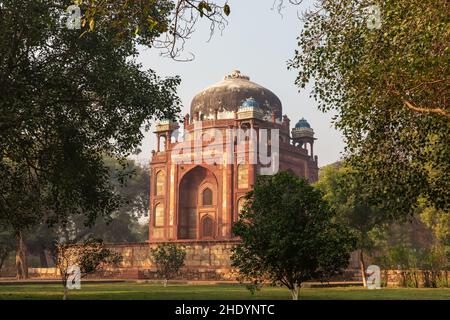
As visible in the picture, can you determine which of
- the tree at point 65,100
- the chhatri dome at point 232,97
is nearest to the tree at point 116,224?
the chhatri dome at point 232,97

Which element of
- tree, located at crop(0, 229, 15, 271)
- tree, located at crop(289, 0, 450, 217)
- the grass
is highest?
tree, located at crop(289, 0, 450, 217)

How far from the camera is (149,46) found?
47.4ft

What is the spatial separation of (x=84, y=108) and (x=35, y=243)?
34.1 metres

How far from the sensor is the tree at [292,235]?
13.5m

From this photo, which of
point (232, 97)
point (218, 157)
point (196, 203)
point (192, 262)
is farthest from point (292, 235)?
point (232, 97)

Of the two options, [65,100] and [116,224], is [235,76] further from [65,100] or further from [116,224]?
[65,100]

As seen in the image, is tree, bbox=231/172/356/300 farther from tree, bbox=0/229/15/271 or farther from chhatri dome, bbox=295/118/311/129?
chhatri dome, bbox=295/118/311/129

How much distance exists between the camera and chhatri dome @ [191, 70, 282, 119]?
4619cm

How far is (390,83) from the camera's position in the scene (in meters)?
9.15

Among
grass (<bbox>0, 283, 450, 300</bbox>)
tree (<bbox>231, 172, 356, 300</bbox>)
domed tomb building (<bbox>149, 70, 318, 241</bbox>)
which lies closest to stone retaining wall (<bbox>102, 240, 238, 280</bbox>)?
domed tomb building (<bbox>149, 70, 318, 241</bbox>)

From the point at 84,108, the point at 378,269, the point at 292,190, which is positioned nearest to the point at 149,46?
the point at 84,108

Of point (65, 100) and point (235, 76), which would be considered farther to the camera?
point (235, 76)

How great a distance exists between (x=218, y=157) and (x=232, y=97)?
6.87m

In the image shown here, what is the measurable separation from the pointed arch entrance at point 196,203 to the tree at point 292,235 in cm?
2801
